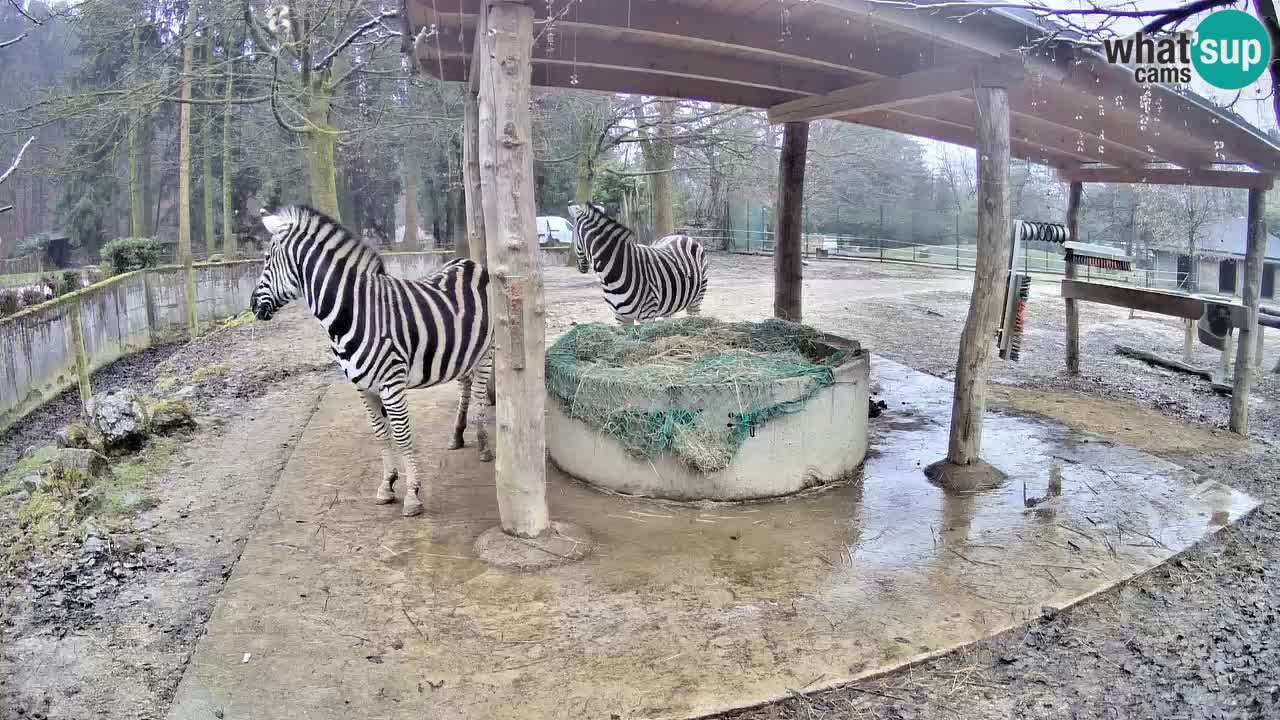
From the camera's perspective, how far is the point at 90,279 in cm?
1536

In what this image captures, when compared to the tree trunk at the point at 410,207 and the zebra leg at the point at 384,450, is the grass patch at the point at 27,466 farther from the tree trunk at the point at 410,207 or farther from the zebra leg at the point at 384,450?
the tree trunk at the point at 410,207

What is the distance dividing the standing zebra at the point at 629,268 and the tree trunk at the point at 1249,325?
511cm

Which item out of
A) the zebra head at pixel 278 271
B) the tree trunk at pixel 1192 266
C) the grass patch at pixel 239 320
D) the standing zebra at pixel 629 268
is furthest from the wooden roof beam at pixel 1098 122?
the grass patch at pixel 239 320

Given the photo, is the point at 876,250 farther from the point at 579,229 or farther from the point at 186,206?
the point at 579,229

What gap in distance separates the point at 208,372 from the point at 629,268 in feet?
17.8

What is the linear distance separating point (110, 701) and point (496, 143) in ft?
9.71

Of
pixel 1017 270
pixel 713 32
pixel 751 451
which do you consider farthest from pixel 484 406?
pixel 1017 270

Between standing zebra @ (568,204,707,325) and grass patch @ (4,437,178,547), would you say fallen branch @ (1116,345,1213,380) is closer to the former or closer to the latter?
standing zebra @ (568,204,707,325)

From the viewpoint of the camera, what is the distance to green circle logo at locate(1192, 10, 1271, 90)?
3.56m

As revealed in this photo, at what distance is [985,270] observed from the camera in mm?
5430

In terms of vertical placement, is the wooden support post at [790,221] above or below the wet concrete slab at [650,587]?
above

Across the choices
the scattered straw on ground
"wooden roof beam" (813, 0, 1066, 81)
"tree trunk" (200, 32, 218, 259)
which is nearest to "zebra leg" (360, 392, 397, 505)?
"wooden roof beam" (813, 0, 1066, 81)

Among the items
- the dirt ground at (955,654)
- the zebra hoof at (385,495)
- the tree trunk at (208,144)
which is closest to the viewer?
the dirt ground at (955,654)

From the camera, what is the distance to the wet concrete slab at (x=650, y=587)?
316cm
